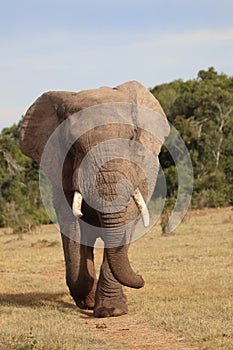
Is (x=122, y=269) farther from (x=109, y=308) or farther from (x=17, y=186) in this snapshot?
(x=17, y=186)

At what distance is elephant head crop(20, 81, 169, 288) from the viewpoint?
8078 mm

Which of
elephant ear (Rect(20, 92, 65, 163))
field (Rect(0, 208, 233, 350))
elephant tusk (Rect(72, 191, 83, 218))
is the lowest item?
field (Rect(0, 208, 233, 350))

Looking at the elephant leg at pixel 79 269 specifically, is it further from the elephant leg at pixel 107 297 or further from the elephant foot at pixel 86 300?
the elephant leg at pixel 107 297

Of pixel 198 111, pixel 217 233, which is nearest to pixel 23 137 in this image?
pixel 217 233

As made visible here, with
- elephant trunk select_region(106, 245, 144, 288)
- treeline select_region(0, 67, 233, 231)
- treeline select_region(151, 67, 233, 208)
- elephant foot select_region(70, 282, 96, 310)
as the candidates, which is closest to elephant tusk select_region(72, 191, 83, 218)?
elephant trunk select_region(106, 245, 144, 288)

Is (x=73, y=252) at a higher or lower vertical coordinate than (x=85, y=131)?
lower

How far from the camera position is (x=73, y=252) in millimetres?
9141

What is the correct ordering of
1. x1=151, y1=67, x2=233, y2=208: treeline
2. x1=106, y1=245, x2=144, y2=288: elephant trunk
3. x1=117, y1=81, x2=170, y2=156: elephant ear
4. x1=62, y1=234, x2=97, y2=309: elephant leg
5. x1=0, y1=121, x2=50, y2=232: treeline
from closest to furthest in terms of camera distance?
x1=106, y1=245, x2=144, y2=288: elephant trunk, x1=62, y1=234, x2=97, y2=309: elephant leg, x1=117, y1=81, x2=170, y2=156: elephant ear, x1=0, y1=121, x2=50, y2=232: treeline, x1=151, y1=67, x2=233, y2=208: treeline

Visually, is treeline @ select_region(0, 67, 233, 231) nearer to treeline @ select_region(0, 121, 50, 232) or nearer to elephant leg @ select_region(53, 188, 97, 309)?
treeline @ select_region(0, 121, 50, 232)

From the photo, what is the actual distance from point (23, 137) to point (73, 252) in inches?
74.6

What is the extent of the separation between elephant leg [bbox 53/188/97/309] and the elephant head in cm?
9

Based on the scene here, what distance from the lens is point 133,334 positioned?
7695 millimetres

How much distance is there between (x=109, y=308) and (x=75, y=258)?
70 centimetres

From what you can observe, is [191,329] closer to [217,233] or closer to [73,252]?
[73,252]
